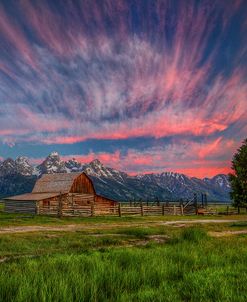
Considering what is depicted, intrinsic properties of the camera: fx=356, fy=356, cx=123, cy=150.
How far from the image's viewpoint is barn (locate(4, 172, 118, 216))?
181 feet

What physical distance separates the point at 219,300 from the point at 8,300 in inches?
125

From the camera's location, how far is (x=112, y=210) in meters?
A: 52.1

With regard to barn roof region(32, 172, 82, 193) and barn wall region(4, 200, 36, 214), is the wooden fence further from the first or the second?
barn roof region(32, 172, 82, 193)

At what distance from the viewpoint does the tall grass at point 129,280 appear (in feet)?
18.4

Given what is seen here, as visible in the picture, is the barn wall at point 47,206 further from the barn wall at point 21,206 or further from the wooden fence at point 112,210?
the barn wall at point 21,206

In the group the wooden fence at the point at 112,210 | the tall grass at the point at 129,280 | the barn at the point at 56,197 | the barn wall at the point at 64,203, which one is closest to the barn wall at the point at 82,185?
the barn at the point at 56,197

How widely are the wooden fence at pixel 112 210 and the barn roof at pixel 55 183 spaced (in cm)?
875

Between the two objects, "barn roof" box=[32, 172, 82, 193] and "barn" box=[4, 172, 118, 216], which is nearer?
"barn" box=[4, 172, 118, 216]

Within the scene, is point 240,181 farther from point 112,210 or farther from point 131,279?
point 131,279

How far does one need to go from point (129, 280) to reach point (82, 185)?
60.0 meters

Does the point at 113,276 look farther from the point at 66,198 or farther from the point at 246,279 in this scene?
the point at 66,198

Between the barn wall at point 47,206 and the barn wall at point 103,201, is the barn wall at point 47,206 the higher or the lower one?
the lower one

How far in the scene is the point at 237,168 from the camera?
143 feet

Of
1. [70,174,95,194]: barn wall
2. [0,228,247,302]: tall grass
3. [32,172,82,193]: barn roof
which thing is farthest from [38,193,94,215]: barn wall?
[0,228,247,302]: tall grass
